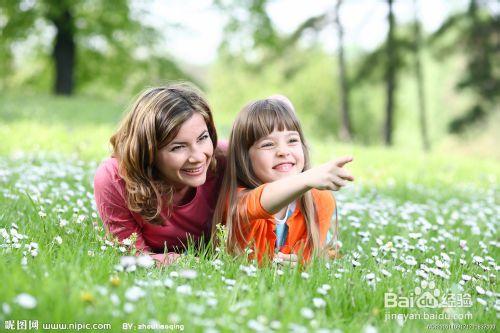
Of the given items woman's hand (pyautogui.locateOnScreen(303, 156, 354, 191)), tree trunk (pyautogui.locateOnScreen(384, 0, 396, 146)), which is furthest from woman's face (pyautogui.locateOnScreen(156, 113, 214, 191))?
tree trunk (pyautogui.locateOnScreen(384, 0, 396, 146))

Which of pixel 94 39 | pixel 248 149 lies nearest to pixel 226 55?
pixel 94 39

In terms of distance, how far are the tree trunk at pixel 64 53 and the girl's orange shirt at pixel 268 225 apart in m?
20.8

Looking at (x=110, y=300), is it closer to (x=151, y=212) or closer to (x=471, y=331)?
(x=151, y=212)

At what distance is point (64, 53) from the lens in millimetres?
22875

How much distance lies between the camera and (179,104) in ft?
11.1

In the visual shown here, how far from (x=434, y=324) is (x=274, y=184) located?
1079mm

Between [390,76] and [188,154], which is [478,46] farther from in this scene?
[188,154]

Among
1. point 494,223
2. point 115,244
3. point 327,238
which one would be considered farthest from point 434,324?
point 494,223

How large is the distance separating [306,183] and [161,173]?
3.88ft

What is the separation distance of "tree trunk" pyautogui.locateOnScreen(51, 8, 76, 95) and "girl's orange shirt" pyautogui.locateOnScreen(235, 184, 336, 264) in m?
20.8

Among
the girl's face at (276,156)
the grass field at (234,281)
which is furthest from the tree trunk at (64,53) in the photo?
the girl's face at (276,156)

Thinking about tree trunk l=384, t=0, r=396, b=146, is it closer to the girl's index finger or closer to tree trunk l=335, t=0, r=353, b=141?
tree trunk l=335, t=0, r=353, b=141

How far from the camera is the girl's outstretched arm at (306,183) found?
8.79 ft

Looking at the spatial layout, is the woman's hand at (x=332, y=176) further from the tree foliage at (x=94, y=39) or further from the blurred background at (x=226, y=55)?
the tree foliage at (x=94, y=39)
